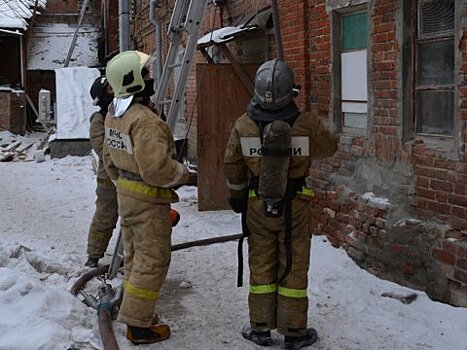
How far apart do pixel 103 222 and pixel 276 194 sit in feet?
8.84

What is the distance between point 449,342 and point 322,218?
259cm

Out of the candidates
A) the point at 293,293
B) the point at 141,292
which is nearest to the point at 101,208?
the point at 141,292

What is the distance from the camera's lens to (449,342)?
4516 millimetres

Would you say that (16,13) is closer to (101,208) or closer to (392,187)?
(101,208)

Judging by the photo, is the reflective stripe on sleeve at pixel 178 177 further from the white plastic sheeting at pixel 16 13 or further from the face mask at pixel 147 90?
the white plastic sheeting at pixel 16 13

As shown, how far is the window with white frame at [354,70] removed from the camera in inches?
244

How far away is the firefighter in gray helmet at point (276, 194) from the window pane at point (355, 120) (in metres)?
1.89

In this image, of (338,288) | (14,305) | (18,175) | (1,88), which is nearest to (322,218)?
(338,288)

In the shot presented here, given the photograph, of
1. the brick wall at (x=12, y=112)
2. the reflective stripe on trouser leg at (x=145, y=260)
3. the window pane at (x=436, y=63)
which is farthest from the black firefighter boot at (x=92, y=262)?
the brick wall at (x=12, y=112)

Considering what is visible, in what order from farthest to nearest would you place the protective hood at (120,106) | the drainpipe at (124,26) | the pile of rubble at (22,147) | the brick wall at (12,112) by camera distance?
the brick wall at (12,112) < the pile of rubble at (22,147) < the drainpipe at (124,26) < the protective hood at (120,106)

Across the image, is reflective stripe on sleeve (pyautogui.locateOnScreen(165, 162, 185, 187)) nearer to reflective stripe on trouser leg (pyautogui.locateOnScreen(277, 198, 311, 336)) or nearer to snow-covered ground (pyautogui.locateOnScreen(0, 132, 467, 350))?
reflective stripe on trouser leg (pyautogui.locateOnScreen(277, 198, 311, 336))

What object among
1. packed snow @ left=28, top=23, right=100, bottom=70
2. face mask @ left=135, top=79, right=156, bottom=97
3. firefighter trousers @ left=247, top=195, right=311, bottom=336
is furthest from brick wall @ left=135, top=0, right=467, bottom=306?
packed snow @ left=28, top=23, right=100, bottom=70

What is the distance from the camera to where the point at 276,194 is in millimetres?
4270

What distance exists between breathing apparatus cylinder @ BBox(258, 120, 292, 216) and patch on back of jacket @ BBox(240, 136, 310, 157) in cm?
11
